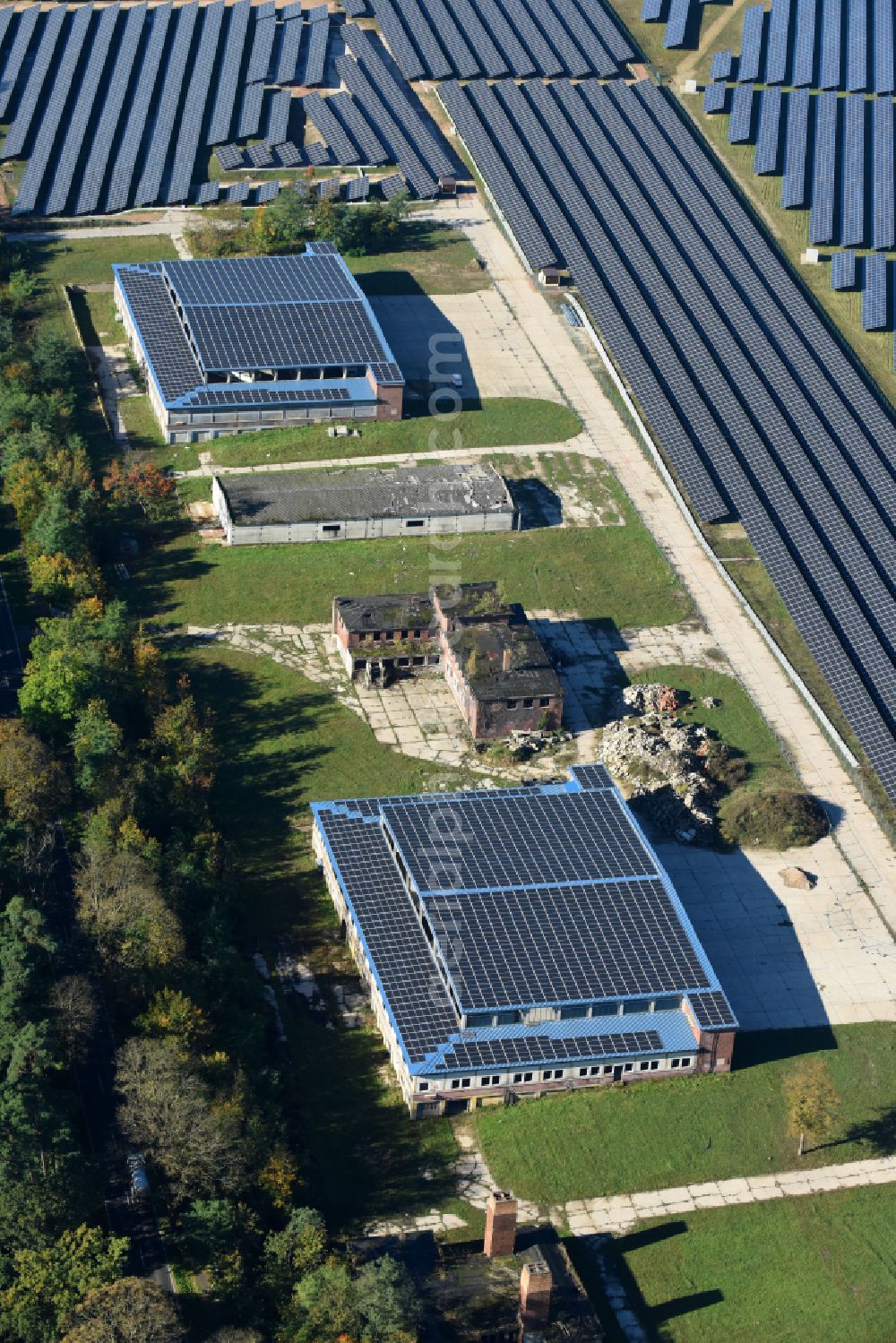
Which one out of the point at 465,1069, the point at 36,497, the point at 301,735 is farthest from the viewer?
the point at 36,497

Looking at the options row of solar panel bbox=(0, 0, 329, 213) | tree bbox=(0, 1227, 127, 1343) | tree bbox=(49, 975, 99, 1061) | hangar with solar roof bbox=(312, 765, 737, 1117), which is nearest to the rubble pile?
hangar with solar roof bbox=(312, 765, 737, 1117)

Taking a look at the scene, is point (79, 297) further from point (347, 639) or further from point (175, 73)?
point (347, 639)

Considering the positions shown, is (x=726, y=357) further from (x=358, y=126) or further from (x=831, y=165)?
(x=358, y=126)

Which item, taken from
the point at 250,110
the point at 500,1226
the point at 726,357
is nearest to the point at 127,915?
the point at 500,1226

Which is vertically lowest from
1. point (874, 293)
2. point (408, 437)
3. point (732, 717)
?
point (732, 717)

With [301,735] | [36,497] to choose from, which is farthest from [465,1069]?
[36,497]
